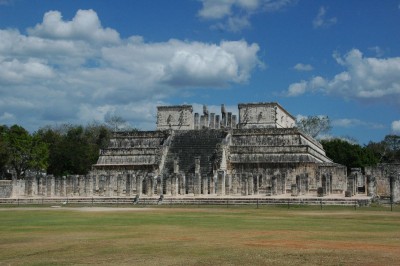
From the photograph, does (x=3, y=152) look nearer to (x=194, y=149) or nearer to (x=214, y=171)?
(x=194, y=149)

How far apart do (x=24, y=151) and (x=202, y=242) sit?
153 feet

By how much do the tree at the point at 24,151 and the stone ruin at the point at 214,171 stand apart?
782 centimetres

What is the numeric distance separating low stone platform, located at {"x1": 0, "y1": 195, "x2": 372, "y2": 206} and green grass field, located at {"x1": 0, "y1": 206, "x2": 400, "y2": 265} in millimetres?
12253

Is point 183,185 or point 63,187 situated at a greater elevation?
point 183,185

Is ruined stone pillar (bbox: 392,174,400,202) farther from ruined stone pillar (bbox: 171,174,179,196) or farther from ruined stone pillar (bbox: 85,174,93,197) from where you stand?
ruined stone pillar (bbox: 85,174,93,197)

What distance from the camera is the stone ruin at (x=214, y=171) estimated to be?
44.4 meters

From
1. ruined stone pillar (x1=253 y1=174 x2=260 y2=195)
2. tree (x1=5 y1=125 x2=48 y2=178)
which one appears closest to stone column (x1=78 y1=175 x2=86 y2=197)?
tree (x1=5 y1=125 x2=48 y2=178)

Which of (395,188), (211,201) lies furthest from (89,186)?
(395,188)

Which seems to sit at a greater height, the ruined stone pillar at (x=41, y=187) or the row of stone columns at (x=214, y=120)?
the row of stone columns at (x=214, y=120)

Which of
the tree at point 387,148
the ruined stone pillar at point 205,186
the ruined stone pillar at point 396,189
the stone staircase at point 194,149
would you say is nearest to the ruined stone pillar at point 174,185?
the ruined stone pillar at point 205,186

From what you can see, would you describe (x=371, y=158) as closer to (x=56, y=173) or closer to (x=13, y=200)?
(x=56, y=173)

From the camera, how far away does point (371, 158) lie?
224ft

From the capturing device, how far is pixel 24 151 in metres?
58.7

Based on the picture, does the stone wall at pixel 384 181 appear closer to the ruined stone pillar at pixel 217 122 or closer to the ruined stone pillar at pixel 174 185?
the ruined stone pillar at pixel 174 185
